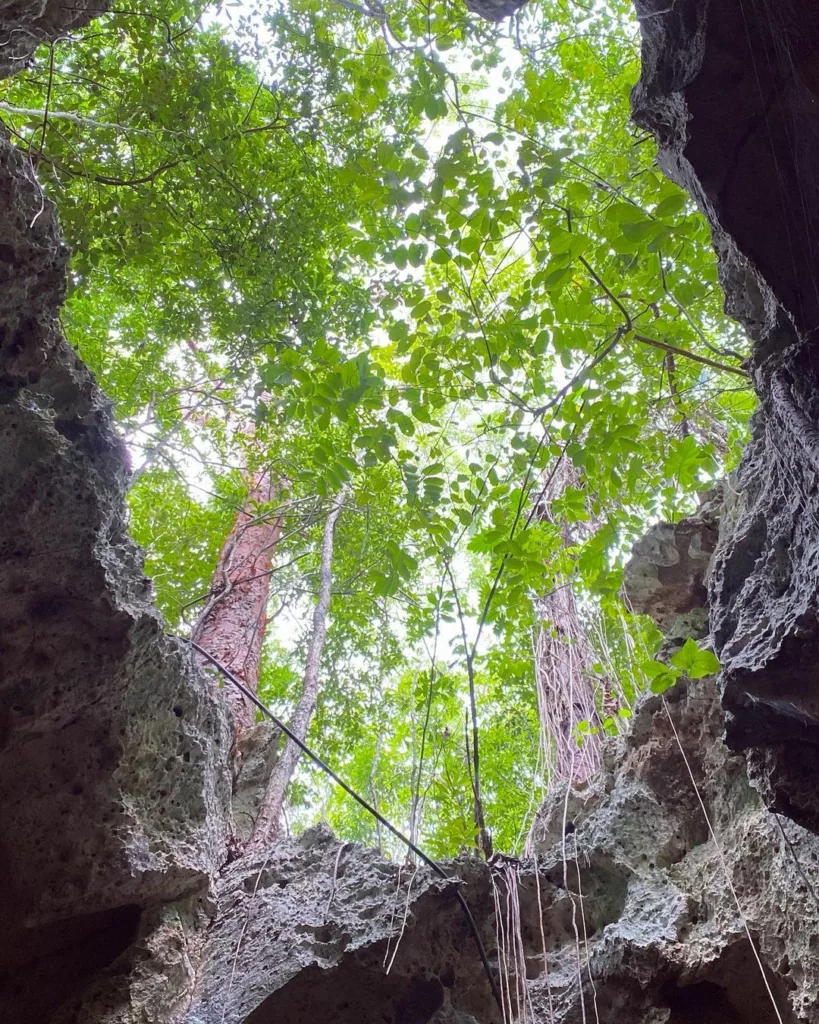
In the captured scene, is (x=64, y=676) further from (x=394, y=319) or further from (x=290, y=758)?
(x=394, y=319)

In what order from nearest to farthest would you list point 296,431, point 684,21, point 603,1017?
point 684,21
point 603,1017
point 296,431

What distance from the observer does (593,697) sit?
4.18 m

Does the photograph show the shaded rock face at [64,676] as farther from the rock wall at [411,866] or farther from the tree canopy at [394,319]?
the tree canopy at [394,319]

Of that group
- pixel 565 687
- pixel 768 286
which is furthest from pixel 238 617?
pixel 768 286

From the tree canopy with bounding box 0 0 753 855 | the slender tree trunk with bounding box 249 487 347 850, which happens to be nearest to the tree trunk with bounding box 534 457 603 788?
the tree canopy with bounding box 0 0 753 855

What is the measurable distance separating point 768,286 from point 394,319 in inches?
79.7

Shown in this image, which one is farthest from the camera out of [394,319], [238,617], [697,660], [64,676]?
[238,617]

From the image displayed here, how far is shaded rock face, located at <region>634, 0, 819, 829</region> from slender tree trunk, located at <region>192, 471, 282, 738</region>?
2847 mm

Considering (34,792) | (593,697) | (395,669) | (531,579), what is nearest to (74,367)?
(34,792)

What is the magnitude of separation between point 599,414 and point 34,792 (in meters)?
2.70

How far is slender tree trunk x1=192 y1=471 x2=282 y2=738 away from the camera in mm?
4379

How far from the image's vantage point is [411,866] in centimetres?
284

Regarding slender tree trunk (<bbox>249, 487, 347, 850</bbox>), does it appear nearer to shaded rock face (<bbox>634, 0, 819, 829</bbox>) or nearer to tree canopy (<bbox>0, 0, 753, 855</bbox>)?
tree canopy (<bbox>0, 0, 753, 855</bbox>)

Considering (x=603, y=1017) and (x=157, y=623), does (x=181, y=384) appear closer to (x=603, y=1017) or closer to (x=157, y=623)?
(x=157, y=623)
